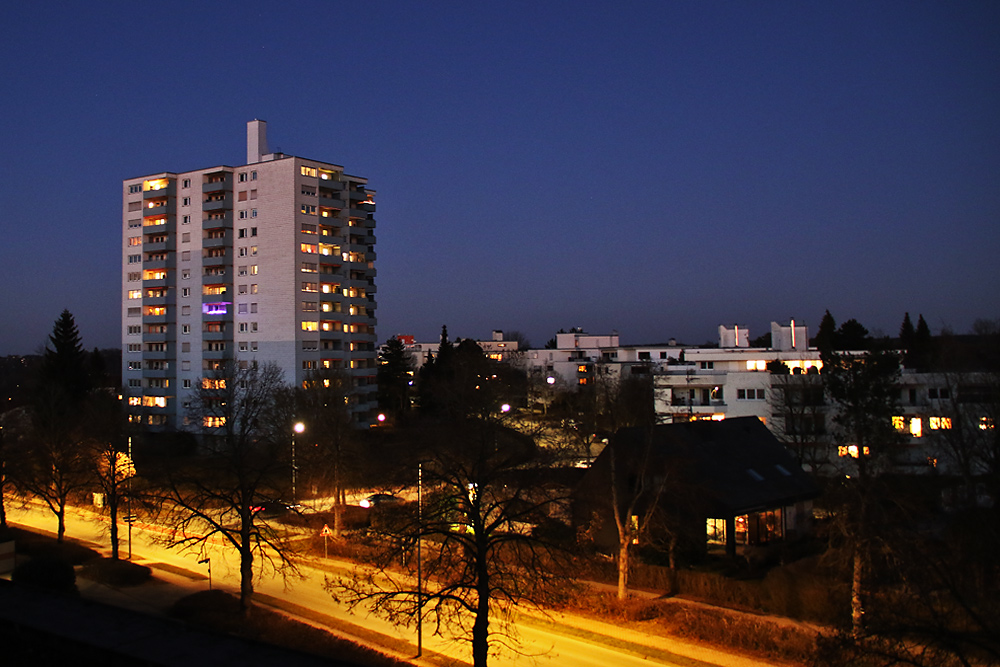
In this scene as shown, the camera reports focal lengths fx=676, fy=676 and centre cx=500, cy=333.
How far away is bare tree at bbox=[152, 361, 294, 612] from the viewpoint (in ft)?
75.2

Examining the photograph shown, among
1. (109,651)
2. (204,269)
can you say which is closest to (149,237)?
(204,269)

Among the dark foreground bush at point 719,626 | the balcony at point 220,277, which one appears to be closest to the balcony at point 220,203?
the balcony at point 220,277

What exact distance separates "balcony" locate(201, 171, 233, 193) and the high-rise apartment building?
142 millimetres

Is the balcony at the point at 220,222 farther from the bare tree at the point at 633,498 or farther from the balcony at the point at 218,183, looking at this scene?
the bare tree at the point at 633,498

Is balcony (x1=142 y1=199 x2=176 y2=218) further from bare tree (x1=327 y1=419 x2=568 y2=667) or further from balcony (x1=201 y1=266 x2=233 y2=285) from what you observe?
bare tree (x1=327 y1=419 x2=568 y2=667)

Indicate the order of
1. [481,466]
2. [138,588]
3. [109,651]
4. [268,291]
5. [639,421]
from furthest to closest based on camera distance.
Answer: [268,291], [639,421], [138,588], [481,466], [109,651]

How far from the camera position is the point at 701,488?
1105 inches

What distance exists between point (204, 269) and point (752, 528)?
58891 millimetres

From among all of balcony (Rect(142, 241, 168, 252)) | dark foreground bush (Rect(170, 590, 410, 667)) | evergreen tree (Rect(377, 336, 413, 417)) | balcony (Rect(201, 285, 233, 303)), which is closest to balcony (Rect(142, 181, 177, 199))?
balcony (Rect(142, 241, 168, 252))

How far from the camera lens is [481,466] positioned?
1844cm

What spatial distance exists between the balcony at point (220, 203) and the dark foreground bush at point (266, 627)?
170 feet

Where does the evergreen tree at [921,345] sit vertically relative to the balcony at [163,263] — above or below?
below

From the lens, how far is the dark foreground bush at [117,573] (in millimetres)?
27203

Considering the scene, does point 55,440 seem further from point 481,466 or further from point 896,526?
point 896,526
